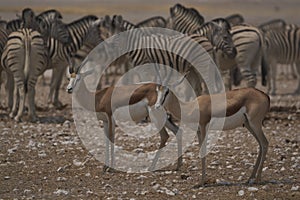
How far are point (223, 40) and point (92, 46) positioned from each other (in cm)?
356

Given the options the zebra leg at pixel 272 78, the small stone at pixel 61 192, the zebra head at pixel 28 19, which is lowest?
the zebra leg at pixel 272 78

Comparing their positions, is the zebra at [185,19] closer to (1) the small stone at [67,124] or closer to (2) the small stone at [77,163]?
(1) the small stone at [67,124]

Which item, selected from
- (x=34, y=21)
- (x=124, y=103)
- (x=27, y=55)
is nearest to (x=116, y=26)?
(x=34, y=21)

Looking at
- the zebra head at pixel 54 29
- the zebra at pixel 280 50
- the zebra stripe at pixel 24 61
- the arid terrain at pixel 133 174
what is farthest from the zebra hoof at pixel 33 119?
the zebra at pixel 280 50

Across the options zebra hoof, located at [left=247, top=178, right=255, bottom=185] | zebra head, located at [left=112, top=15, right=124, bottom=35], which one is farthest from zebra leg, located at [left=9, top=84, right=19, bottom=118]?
zebra hoof, located at [left=247, top=178, right=255, bottom=185]

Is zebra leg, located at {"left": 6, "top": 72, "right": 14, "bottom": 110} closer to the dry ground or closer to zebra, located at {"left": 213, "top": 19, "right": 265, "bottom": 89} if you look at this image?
the dry ground

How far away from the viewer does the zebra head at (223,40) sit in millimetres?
16844

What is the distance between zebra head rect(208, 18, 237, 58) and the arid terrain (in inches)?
70.7

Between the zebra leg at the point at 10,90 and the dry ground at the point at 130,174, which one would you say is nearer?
the dry ground at the point at 130,174

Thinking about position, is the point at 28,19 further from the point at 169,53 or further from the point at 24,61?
the point at 169,53

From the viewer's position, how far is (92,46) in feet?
60.1

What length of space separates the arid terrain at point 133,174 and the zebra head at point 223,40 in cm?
180

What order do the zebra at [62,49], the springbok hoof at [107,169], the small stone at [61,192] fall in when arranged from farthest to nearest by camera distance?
the zebra at [62,49]
the springbok hoof at [107,169]
the small stone at [61,192]

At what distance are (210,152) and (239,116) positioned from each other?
2.35 meters
